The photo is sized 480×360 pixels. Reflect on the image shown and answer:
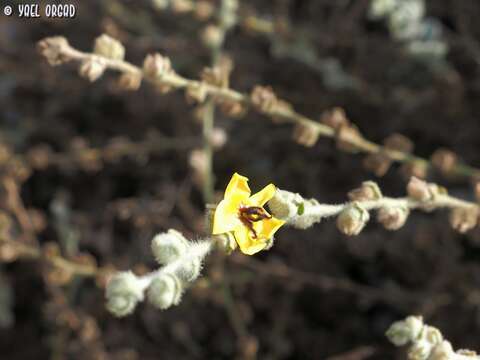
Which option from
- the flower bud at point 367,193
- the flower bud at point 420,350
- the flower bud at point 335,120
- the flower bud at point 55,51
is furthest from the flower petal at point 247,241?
the flower bud at point 335,120

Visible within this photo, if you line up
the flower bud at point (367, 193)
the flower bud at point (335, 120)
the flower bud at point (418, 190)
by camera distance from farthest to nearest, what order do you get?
the flower bud at point (335, 120), the flower bud at point (418, 190), the flower bud at point (367, 193)

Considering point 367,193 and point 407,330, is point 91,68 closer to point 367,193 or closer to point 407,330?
point 367,193

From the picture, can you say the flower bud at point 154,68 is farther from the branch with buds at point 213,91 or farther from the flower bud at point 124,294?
the flower bud at point 124,294

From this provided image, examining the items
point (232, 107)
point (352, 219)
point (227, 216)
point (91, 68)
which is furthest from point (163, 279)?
point (232, 107)

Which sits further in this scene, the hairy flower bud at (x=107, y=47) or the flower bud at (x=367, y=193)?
the hairy flower bud at (x=107, y=47)

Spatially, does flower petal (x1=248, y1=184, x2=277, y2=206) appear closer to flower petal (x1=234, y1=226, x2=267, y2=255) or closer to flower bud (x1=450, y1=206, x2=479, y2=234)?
flower petal (x1=234, y1=226, x2=267, y2=255)

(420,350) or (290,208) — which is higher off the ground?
(290,208)
